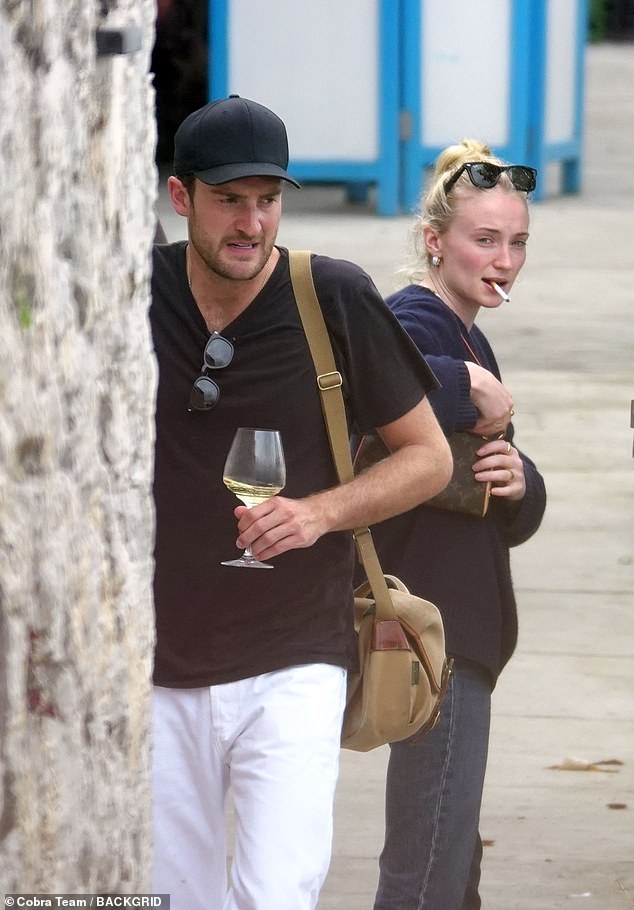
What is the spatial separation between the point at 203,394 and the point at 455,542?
0.75m

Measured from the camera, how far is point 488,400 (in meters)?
3.64

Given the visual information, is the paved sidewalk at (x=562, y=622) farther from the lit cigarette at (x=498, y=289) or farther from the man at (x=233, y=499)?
the lit cigarette at (x=498, y=289)

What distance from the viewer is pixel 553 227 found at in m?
15.1

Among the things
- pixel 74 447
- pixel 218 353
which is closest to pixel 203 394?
pixel 218 353

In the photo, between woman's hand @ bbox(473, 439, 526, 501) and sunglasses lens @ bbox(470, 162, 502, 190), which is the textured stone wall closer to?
woman's hand @ bbox(473, 439, 526, 501)

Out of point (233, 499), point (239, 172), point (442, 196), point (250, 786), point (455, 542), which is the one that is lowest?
point (250, 786)

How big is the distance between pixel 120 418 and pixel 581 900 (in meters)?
2.87

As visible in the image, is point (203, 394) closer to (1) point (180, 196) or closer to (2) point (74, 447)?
(1) point (180, 196)

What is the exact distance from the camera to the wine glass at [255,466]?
3.05 m

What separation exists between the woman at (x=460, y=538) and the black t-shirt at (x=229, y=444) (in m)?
0.35

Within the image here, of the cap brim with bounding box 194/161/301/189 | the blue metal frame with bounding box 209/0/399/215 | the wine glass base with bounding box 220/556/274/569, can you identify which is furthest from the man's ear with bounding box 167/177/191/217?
the blue metal frame with bounding box 209/0/399/215

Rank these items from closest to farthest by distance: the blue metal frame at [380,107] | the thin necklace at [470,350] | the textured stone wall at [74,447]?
the textured stone wall at [74,447] < the thin necklace at [470,350] < the blue metal frame at [380,107]

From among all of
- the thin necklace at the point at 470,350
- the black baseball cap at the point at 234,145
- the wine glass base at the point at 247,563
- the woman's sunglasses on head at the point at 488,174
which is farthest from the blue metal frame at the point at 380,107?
the wine glass base at the point at 247,563

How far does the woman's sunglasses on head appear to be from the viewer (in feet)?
12.5
